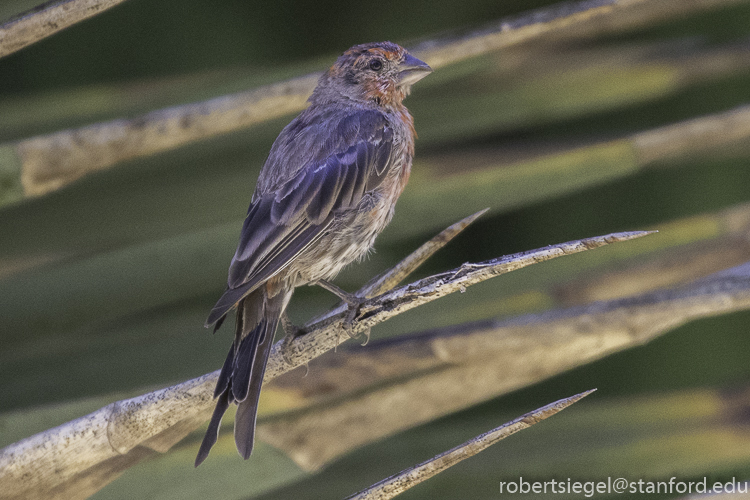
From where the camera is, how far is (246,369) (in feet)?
4.41

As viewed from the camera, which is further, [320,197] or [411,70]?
[411,70]

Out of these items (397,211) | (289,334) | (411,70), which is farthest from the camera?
(397,211)

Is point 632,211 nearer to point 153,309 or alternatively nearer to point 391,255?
point 391,255

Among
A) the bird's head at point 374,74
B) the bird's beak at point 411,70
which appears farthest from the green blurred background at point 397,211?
the bird's beak at point 411,70

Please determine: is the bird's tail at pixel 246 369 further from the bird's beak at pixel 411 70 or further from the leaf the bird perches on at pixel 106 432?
the bird's beak at pixel 411 70

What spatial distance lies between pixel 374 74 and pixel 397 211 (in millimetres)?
401

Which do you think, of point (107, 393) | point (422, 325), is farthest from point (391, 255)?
point (107, 393)

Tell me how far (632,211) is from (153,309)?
1.44m

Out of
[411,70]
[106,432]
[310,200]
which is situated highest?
[411,70]

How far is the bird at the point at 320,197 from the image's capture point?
4.70ft

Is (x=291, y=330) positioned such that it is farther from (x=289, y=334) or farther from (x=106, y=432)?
(x=106, y=432)

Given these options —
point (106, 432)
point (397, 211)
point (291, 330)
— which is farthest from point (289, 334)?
point (397, 211)

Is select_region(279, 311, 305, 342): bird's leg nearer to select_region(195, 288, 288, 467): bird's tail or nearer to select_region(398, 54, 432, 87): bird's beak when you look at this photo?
select_region(195, 288, 288, 467): bird's tail

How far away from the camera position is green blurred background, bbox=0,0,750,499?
5.85ft
